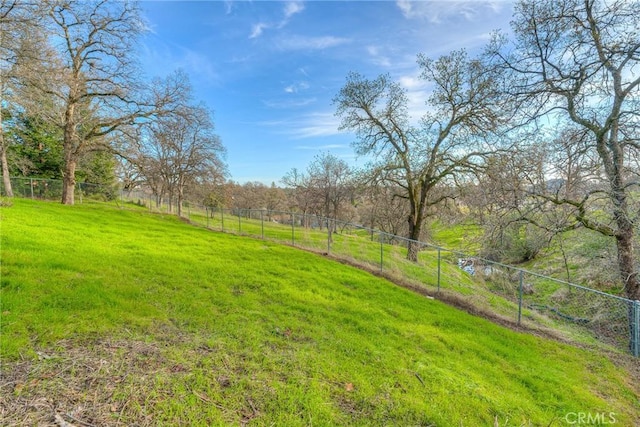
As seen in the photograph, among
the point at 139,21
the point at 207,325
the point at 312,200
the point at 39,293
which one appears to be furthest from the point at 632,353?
the point at 312,200

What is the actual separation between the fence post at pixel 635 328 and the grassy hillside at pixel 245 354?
48.3 inches

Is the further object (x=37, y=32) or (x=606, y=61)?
(x=37, y=32)

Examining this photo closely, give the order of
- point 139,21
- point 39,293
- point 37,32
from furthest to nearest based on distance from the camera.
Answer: point 139,21 → point 37,32 → point 39,293

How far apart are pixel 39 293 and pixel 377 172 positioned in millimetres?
13181

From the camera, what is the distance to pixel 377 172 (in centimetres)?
1481

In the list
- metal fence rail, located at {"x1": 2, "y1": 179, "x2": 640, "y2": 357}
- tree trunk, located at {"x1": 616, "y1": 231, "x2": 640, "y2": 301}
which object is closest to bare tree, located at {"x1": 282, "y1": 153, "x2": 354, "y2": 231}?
metal fence rail, located at {"x1": 2, "y1": 179, "x2": 640, "y2": 357}

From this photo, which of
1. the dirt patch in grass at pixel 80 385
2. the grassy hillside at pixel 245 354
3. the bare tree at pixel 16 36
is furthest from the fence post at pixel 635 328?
the bare tree at pixel 16 36

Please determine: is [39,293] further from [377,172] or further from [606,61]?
[377,172]

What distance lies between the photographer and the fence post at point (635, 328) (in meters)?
6.35

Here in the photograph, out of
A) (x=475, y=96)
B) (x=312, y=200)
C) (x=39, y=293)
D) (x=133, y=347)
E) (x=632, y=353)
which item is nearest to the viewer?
(x=133, y=347)

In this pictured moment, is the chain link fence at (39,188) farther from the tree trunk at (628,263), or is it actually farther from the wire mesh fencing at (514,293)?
the tree trunk at (628,263)
